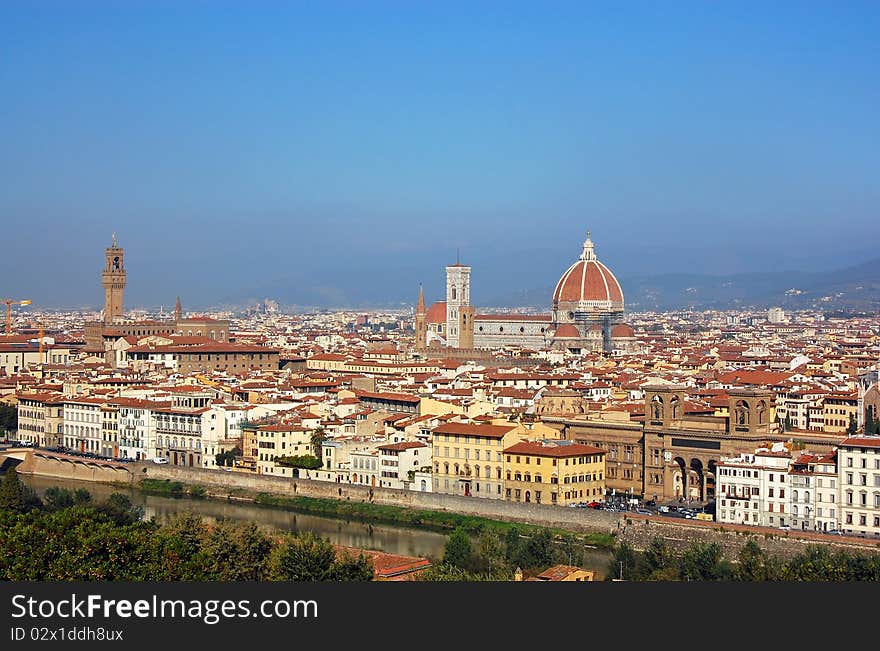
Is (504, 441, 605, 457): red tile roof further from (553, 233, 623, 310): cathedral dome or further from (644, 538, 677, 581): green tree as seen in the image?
(553, 233, 623, 310): cathedral dome

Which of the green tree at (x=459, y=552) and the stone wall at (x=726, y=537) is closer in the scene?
the green tree at (x=459, y=552)

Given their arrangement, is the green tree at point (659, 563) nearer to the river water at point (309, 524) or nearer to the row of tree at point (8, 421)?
the river water at point (309, 524)

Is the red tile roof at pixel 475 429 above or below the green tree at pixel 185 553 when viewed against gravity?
above

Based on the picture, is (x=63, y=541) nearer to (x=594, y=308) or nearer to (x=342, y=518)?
(x=342, y=518)

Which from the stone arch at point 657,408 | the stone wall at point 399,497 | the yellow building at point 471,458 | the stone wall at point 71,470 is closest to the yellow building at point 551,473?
the yellow building at point 471,458

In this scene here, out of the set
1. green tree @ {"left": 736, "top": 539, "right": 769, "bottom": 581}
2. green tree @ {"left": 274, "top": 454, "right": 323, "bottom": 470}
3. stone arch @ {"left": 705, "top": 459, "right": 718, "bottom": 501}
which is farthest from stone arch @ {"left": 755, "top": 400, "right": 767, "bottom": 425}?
green tree @ {"left": 274, "top": 454, "right": 323, "bottom": 470}

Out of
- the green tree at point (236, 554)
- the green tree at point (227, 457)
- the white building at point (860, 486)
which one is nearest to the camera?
the green tree at point (236, 554)

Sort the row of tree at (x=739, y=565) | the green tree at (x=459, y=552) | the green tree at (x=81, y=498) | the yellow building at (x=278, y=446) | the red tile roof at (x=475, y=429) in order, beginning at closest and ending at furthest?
the row of tree at (x=739, y=565)
the green tree at (x=459, y=552)
the green tree at (x=81, y=498)
the red tile roof at (x=475, y=429)
the yellow building at (x=278, y=446)
